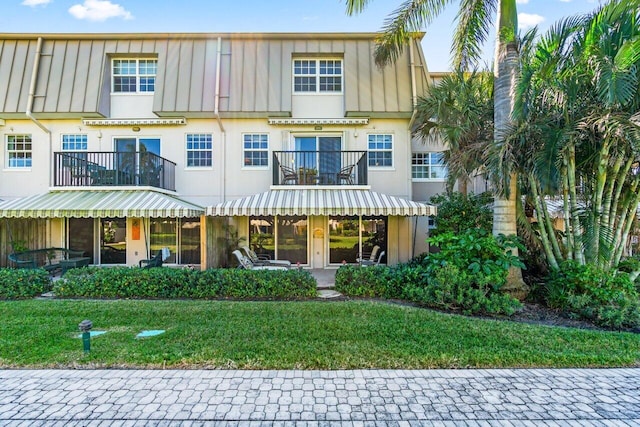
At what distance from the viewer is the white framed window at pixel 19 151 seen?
15.2m

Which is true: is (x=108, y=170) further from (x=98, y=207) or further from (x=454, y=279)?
(x=454, y=279)

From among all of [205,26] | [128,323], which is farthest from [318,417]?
[205,26]

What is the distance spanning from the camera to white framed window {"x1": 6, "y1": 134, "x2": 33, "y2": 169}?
15.2 meters

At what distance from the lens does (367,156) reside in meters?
14.7

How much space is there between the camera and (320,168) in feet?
47.9

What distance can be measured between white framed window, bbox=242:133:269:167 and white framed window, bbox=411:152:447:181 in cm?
866

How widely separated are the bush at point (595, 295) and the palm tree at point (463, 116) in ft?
14.3

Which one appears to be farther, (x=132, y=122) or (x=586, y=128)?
(x=132, y=122)

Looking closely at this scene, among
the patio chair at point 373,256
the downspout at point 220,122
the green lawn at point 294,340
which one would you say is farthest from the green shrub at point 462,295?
the downspout at point 220,122

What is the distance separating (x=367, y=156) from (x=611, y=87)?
341 inches

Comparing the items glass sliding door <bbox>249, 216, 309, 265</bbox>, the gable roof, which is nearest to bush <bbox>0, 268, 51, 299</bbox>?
the gable roof

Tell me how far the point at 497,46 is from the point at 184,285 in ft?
43.5

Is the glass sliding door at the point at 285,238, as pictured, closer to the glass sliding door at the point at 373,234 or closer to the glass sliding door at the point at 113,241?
the glass sliding door at the point at 373,234

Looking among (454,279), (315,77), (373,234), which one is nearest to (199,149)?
(315,77)
